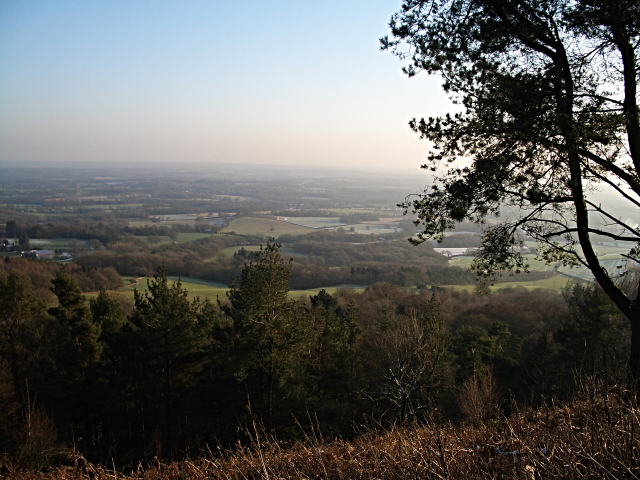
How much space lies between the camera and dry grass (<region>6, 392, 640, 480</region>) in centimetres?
242

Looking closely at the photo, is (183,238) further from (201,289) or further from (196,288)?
(201,289)

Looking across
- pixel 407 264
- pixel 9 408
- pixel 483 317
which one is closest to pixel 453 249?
pixel 407 264

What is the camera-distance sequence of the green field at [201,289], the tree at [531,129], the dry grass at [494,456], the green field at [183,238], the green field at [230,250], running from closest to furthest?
the dry grass at [494,456] < the tree at [531,129] < the green field at [201,289] < the green field at [230,250] < the green field at [183,238]

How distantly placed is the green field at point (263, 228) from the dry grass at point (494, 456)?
57.9 m

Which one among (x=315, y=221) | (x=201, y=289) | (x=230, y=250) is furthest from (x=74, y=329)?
(x=315, y=221)

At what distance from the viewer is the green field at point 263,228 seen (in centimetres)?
6456

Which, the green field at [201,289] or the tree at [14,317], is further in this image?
the green field at [201,289]

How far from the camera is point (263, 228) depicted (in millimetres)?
68500

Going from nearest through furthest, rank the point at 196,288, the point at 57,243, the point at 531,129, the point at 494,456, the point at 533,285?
1. the point at 494,456
2. the point at 531,129
3. the point at 196,288
4. the point at 533,285
5. the point at 57,243

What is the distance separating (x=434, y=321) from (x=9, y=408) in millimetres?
13640

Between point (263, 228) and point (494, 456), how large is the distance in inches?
2617

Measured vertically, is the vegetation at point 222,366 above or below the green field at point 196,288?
above

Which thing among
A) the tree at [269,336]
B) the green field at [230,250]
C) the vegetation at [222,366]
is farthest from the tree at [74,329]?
the green field at [230,250]

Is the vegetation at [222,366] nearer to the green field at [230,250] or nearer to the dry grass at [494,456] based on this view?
the dry grass at [494,456]
